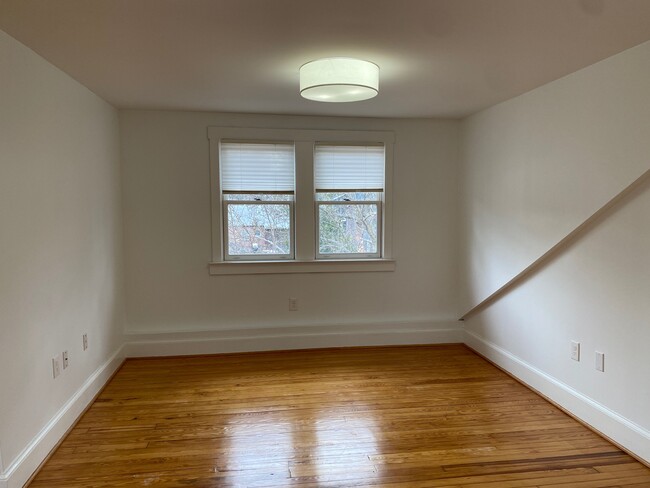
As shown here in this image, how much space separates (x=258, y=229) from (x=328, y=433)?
7.08 feet

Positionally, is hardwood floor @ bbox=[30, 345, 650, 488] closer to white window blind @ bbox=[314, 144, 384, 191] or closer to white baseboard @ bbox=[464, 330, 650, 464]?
white baseboard @ bbox=[464, 330, 650, 464]

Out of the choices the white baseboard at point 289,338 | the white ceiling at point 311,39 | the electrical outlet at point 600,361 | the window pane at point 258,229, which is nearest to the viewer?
the white ceiling at point 311,39

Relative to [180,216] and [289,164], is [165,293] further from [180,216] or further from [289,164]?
[289,164]

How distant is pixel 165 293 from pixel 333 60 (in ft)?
8.84

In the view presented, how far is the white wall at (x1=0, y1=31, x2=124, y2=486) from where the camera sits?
86.4 inches

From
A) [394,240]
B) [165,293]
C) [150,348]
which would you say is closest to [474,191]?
[394,240]

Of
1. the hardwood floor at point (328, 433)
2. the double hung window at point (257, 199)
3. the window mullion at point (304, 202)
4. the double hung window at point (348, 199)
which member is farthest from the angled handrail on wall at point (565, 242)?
the double hung window at point (257, 199)

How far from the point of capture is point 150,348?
13.8 feet

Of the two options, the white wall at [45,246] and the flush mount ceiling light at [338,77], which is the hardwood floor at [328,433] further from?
the flush mount ceiling light at [338,77]

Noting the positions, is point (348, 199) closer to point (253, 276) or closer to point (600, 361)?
point (253, 276)

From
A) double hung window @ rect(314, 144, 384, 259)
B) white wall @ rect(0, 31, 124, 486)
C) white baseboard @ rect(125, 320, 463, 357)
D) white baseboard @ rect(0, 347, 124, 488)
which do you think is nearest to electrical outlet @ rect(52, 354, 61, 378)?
white wall @ rect(0, 31, 124, 486)

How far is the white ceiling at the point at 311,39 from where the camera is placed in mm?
1912

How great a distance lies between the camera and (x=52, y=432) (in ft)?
8.57

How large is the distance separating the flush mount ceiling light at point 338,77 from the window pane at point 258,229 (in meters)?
1.74
